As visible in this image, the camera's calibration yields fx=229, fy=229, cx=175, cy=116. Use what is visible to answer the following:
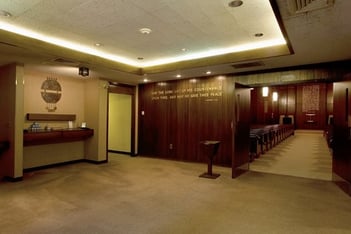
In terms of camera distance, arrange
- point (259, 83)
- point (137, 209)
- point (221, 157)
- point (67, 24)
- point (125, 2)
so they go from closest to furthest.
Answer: point (125, 2), point (137, 209), point (67, 24), point (259, 83), point (221, 157)

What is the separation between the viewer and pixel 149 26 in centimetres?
364

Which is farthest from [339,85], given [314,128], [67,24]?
[314,128]

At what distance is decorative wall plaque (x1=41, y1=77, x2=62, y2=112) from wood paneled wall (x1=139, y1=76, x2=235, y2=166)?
2634 mm

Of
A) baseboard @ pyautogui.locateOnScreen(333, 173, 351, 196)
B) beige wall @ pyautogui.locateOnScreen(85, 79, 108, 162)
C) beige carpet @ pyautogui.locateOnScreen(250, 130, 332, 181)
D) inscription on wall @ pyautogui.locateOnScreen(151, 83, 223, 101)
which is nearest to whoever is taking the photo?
baseboard @ pyautogui.locateOnScreen(333, 173, 351, 196)

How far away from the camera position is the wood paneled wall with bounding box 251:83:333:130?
15.4 meters

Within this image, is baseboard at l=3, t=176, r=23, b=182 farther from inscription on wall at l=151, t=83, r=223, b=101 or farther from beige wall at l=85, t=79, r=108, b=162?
inscription on wall at l=151, t=83, r=223, b=101

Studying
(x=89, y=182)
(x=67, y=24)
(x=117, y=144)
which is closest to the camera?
(x=67, y=24)

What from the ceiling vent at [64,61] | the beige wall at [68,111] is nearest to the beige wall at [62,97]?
the beige wall at [68,111]

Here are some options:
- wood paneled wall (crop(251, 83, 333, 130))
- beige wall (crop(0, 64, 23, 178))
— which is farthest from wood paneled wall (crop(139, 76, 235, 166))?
wood paneled wall (crop(251, 83, 333, 130))

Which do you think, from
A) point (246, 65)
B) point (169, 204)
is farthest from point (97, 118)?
point (246, 65)

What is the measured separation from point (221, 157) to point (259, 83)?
2.21 m

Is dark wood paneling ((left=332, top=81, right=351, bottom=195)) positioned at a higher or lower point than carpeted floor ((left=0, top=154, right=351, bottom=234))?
higher

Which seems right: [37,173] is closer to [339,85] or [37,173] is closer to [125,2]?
[125,2]

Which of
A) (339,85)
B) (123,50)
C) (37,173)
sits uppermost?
(123,50)
